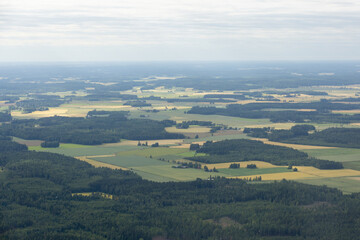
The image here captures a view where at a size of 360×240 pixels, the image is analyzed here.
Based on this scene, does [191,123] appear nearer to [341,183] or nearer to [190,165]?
[190,165]

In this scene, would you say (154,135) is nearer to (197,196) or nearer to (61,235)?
(197,196)

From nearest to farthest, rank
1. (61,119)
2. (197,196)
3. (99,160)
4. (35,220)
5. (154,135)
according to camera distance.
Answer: (35,220) → (197,196) → (99,160) → (154,135) → (61,119)

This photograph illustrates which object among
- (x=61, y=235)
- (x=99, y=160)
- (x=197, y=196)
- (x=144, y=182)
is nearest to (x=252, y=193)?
(x=197, y=196)

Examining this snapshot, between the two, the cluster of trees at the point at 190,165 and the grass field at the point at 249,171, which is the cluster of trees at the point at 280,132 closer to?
the grass field at the point at 249,171

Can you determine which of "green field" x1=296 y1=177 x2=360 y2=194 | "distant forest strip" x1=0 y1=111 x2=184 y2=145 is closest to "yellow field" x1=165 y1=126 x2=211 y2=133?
"distant forest strip" x1=0 y1=111 x2=184 y2=145

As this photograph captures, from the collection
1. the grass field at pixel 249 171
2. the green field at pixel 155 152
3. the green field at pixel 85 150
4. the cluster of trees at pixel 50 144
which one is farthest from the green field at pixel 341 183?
the cluster of trees at pixel 50 144

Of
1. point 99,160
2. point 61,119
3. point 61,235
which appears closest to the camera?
point 61,235

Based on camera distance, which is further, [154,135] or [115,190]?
[154,135]
